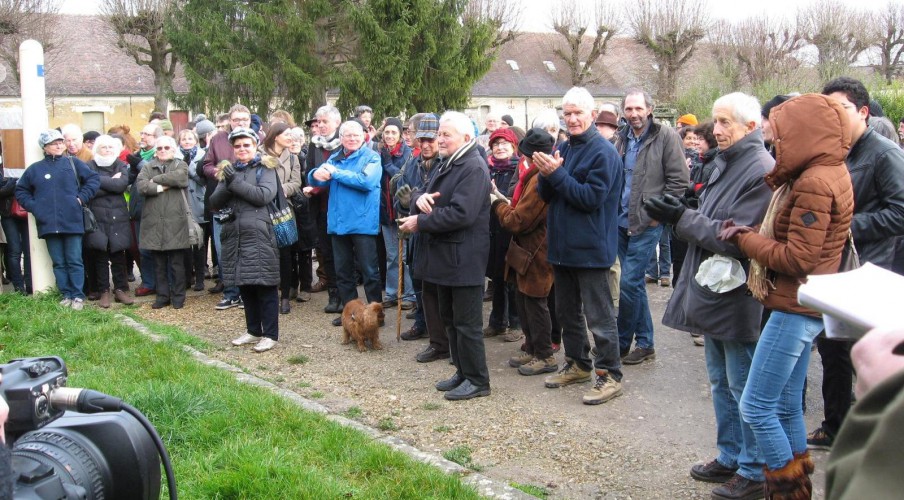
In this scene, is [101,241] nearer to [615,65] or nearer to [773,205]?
[773,205]

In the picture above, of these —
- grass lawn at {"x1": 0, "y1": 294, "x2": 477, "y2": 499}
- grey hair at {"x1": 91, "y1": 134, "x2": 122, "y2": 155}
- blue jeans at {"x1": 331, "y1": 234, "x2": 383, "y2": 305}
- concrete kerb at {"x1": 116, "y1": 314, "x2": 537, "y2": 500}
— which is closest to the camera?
grass lawn at {"x1": 0, "y1": 294, "x2": 477, "y2": 499}

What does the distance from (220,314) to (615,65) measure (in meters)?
42.2

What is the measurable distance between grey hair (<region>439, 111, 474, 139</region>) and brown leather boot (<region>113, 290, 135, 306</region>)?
5.29m

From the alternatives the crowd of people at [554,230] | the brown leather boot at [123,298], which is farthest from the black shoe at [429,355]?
the brown leather boot at [123,298]

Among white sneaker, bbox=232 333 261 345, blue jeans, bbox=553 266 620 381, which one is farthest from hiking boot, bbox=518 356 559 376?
white sneaker, bbox=232 333 261 345

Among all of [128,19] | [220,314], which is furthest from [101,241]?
[128,19]

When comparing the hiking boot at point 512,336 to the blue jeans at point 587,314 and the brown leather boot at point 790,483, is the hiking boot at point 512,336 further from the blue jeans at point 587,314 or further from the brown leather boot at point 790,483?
the brown leather boot at point 790,483

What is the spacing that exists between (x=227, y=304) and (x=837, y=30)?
34.3 meters

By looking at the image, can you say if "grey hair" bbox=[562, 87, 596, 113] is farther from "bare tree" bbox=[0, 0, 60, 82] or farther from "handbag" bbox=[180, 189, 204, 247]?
"bare tree" bbox=[0, 0, 60, 82]

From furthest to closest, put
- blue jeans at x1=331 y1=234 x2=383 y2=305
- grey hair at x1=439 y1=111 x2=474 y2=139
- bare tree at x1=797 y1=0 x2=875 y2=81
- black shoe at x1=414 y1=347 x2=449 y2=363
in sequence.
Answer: bare tree at x1=797 y1=0 x2=875 y2=81
blue jeans at x1=331 y1=234 x2=383 y2=305
black shoe at x1=414 y1=347 x2=449 y2=363
grey hair at x1=439 y1=111 x2=474 y2=139

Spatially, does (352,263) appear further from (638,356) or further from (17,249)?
(17,249)

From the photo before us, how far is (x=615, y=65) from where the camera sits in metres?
47.5

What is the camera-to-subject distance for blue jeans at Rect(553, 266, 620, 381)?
5625mm

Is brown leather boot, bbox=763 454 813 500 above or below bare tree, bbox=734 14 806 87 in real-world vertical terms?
below
